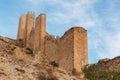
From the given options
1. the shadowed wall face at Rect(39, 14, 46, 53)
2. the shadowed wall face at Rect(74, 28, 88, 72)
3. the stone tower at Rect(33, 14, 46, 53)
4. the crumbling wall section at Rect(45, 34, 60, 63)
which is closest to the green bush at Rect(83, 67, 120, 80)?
the shadowed wall face at Rect(74, 28, 88, 72)

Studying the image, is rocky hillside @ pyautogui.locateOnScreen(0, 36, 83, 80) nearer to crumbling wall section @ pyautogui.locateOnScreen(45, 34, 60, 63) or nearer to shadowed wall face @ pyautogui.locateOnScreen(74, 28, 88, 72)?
shadowed wall face @ pyautogui.locateOnScreen(74, 28, 88, 72)

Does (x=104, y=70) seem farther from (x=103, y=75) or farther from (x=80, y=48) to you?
(x=80, y=48)

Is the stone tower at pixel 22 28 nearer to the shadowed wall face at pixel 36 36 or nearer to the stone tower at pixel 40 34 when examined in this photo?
the shadowed wall face at pixel 36 36

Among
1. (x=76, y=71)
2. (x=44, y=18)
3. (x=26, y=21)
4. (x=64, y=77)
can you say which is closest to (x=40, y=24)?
(x=44, y=18)

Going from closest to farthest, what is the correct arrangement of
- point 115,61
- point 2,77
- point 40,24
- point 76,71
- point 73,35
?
point 2,77 → point 115,61 → point 76,71 → point 73,35 → point 40,24

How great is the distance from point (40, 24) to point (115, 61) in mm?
20416

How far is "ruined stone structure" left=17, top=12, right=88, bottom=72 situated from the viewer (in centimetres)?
3178

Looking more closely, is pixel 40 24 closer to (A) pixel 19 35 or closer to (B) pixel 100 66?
(A) pixel 19 35

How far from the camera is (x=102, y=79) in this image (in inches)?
885

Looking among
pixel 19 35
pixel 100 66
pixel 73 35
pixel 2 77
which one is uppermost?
pixel 19 35

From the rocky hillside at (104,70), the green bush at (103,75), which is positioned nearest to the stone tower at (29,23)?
the rocky hillside at (104,70)

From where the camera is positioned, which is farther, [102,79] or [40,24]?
[40,24]

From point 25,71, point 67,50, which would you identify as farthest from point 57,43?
point 25,71

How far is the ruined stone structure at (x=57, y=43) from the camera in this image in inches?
1251
